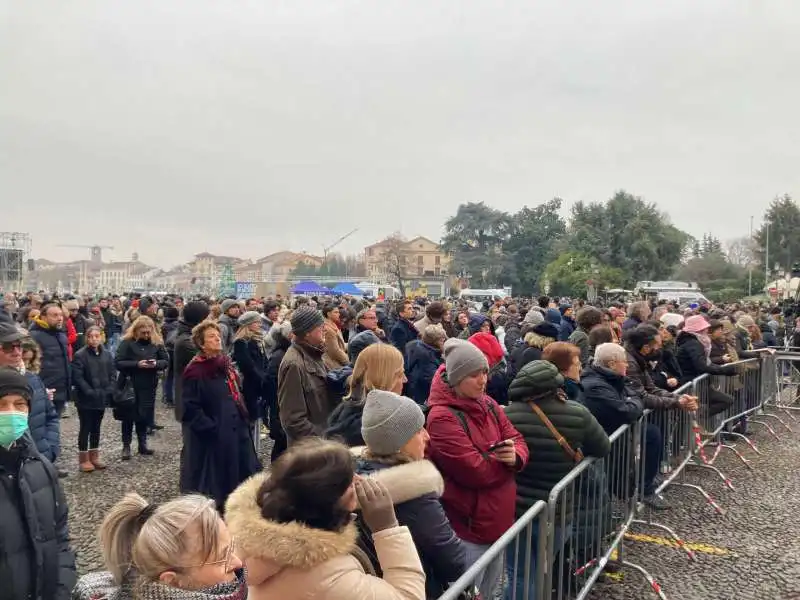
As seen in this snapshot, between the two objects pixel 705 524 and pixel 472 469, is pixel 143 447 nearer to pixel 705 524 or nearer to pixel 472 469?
pixel 472 469

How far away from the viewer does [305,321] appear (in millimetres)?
4832

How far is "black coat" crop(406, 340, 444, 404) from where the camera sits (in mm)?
6531

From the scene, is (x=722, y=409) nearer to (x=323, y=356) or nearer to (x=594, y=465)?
(x=594, y=465)

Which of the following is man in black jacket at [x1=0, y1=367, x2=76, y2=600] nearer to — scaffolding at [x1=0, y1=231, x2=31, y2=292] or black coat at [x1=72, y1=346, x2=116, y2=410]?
black coat at [x1=72, y1=346, x2=116, y2=410]

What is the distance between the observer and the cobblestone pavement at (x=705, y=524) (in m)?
4.45

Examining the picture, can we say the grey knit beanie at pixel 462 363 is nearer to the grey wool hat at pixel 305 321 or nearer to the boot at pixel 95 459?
the grey wool hat at pixel 305 321

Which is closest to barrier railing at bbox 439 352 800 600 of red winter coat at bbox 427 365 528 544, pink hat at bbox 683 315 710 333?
red winter coat at bbox 427 365 528 544

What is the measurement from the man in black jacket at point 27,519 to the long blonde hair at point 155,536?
1.17 metres

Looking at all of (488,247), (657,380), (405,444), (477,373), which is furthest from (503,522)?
(488,247)

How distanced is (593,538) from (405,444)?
7.49 ft

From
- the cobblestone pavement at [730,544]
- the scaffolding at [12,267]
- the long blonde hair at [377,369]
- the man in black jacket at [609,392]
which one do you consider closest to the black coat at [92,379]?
the long blonde hair at [377,369]

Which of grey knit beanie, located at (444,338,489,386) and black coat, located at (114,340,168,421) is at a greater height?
grey knit beanie, located at (444,338,489,386)

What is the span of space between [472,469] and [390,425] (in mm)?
846

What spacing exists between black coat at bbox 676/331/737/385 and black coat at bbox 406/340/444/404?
3.12 metres
